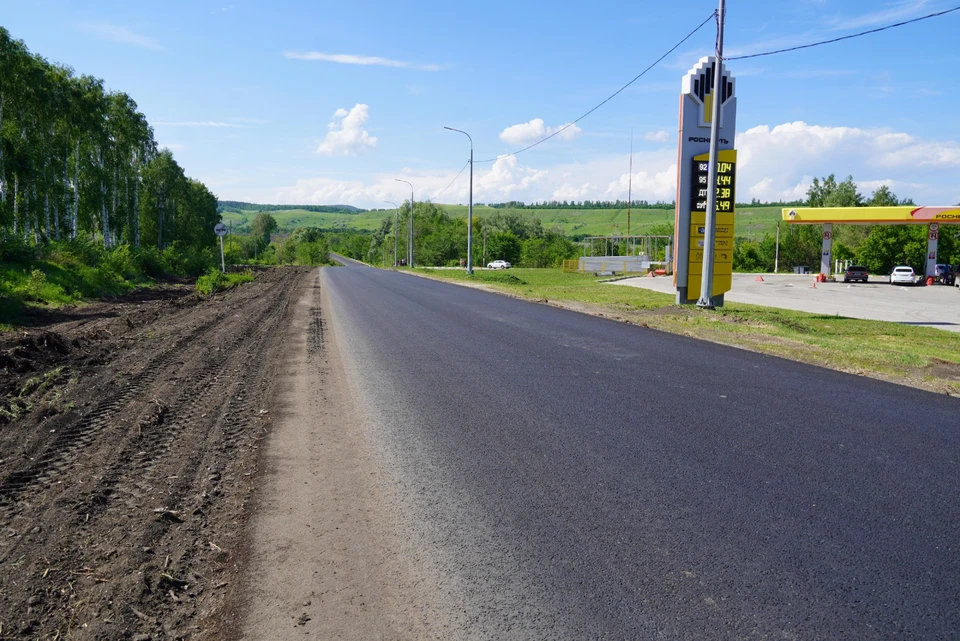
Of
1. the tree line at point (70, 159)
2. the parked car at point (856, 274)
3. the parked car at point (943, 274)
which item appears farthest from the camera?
the parked car at point (856, 274)

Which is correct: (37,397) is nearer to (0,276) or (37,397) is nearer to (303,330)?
(303,330)

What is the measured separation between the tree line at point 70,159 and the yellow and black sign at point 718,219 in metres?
22.0

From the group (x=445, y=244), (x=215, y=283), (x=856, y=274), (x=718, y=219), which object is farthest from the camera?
(x=445, y=244)

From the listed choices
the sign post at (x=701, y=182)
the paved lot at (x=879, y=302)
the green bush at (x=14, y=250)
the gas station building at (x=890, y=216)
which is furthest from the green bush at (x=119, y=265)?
the gas station building at (x=890, y=216)

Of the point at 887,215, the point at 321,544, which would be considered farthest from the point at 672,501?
the point at 887,215

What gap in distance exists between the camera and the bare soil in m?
3.30

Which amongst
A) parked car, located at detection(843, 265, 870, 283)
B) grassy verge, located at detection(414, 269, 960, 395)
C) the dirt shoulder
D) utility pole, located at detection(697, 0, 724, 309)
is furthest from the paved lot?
the dirt shoulder

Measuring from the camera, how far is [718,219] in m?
21.5

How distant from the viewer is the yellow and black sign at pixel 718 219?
20.8 metres

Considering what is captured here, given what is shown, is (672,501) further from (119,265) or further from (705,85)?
(119,265)

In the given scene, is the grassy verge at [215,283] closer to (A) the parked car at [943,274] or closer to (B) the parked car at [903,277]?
(B) the parked car at [903,277]

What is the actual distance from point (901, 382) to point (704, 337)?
521 cm

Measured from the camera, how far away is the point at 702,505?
4566mm

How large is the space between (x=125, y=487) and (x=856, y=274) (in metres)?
49.9
